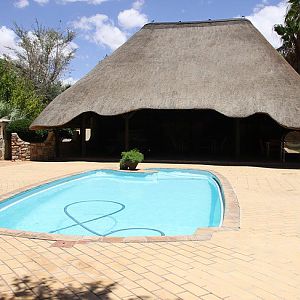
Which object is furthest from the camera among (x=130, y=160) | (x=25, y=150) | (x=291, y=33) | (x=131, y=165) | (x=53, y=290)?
(x=291, y=33)

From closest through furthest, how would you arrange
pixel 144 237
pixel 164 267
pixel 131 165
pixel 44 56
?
pixel 164 267, pixel 144 237, pixel 131 165, pixel 44 56

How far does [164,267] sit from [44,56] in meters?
32.1

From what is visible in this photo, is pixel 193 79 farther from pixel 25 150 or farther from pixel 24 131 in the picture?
pixel 25 150

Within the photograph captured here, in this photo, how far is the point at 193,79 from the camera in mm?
15492

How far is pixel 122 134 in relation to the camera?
18.4 m

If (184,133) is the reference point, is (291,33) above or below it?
above

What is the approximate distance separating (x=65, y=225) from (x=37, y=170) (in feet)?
20.1

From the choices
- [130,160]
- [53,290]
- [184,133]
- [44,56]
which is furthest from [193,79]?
[44,56]

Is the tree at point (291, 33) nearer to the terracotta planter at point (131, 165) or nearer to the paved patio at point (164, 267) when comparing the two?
the terracotta planter at point (131, 165)

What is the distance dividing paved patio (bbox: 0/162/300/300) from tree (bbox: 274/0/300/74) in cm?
1814

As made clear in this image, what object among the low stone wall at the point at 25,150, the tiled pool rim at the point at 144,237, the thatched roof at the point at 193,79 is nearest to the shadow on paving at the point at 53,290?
the tiled pool rim at the point at 144,237

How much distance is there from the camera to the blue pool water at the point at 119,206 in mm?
6781

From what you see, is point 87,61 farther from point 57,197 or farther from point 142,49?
point 57,197

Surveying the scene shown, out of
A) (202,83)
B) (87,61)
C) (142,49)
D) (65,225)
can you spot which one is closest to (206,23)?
(142,49)
